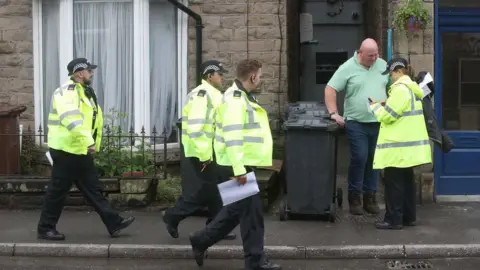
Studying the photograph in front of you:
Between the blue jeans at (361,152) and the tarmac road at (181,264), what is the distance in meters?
1.59

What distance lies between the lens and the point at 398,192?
24.8 ft

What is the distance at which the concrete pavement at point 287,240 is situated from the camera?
22.6ft

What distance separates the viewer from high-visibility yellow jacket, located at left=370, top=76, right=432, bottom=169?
23.8ft

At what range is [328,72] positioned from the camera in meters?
11.6

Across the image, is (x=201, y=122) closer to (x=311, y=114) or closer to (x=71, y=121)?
(x=71, y=121)

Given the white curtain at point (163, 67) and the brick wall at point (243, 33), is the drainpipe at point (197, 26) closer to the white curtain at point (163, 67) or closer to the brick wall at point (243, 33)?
the brick wall at point (243, 33)

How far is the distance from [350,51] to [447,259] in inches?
213

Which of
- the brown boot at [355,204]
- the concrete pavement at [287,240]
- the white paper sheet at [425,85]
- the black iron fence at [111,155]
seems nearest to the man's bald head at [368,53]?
the white paper sheet at [425,85]

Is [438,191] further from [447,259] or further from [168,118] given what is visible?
[168,118]

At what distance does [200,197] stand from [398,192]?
2128 mm

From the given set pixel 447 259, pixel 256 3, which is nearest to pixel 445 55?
pixel 256 3

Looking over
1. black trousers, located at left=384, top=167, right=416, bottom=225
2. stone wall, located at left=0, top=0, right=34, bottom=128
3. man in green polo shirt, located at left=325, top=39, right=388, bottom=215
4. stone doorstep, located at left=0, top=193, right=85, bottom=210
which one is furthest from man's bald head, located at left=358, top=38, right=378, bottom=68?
stone wall, located at left=0, top=0, right=34, bottom=128

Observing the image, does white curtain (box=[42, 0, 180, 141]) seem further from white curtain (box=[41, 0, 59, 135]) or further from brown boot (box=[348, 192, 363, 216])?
brown boot (box=[348, 192, 363, 216])

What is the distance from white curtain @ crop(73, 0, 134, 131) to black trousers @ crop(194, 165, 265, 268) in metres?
3.87
